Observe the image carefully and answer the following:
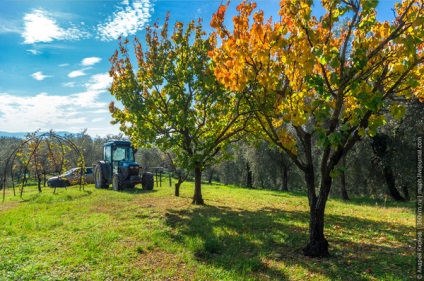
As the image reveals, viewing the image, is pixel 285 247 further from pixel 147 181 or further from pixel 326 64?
pixel 147 181

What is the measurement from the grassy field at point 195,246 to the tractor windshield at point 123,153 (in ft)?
29.2

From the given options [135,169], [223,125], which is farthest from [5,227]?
[135,169]

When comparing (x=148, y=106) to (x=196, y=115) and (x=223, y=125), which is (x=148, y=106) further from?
(x=223, y=125)

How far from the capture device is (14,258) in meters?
5.76

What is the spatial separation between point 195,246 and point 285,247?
2.24 meters

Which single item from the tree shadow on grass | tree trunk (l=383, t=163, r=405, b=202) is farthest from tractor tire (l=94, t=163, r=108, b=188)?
tree trunk (l=383, t=163, r=405, b=202)

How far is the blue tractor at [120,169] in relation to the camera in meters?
18.2

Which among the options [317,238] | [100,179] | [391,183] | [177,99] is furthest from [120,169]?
[391,183]

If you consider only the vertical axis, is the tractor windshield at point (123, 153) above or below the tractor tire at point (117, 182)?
above

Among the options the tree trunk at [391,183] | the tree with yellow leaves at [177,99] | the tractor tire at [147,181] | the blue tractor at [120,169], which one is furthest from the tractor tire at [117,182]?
the tree trunk at [391,183]

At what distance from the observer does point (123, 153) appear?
19.6m

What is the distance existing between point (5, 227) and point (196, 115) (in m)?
8.10

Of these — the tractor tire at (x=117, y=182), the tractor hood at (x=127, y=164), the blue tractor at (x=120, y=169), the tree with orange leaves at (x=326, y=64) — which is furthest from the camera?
the tractor hood at (x=127, y=164)

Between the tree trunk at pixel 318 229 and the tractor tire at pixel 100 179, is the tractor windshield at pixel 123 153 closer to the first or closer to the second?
the tractor tire at pixel 100 179
